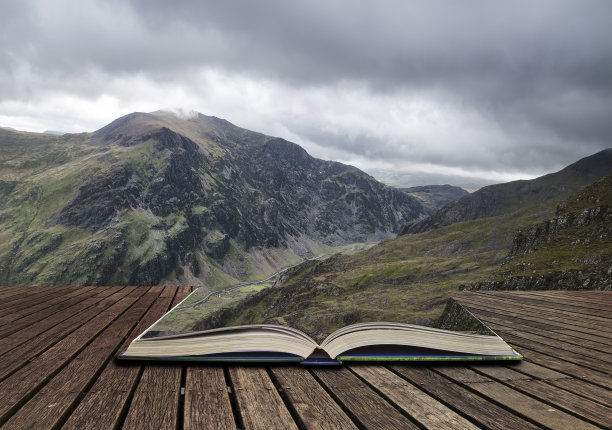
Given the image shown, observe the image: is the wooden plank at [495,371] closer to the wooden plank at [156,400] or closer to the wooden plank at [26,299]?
the wooden plank at [156,400]

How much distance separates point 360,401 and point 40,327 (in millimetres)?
6431

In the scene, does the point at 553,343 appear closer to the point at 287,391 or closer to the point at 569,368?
the point at 569,368

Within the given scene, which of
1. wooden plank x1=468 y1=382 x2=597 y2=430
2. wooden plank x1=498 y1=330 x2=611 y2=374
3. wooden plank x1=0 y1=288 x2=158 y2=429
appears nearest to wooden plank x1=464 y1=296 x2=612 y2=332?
wooden plank x1=498 y1=330 x2=611 y2=374

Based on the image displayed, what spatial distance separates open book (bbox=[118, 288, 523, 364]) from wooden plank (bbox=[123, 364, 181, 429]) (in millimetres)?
298

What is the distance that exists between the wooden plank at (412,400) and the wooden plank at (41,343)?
15.3ft

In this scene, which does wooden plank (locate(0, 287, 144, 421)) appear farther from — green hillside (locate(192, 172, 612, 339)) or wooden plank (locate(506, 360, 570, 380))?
green hillside (locate(192, 172, 612, 339))

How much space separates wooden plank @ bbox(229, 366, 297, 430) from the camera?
10.3 feet

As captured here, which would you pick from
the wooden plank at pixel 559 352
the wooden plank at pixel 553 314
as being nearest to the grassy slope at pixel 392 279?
the wooden plank at pixel 553 314

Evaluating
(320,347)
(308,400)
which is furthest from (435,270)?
(308,400)

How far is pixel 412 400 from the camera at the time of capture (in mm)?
3730

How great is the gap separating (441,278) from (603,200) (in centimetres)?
4581

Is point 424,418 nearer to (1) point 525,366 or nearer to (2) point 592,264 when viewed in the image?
(1) point 525,366

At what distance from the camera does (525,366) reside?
497 cm

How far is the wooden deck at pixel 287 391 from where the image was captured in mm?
3256
